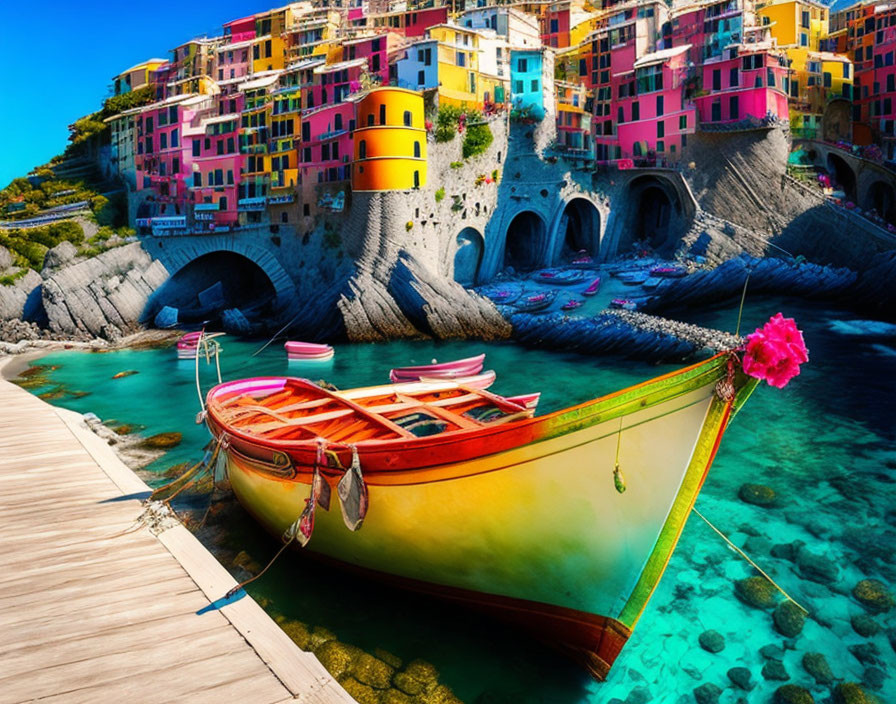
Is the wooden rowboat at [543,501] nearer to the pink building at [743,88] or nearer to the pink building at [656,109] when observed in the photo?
the pink building at [743,88]

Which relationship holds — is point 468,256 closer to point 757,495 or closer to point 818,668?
point 757,495

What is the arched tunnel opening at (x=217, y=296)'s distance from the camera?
3688 cm

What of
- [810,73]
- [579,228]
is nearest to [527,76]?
[579,228]

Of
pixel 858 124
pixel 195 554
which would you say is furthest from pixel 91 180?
pixel 858 124

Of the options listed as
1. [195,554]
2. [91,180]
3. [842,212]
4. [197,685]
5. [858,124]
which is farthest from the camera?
[91,180]

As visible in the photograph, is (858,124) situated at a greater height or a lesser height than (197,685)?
greater

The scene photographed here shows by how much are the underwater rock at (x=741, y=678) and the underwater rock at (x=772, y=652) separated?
0.48 meters

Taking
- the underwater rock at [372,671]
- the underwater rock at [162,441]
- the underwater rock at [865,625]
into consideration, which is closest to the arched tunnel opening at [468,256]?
the underwater rock at [162,441]

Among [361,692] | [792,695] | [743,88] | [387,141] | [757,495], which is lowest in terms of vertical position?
[792,695]

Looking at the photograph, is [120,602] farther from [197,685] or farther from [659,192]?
[659,192]

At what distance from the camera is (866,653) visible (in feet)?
25.6

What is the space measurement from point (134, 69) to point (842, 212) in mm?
50532

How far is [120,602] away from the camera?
222 inches

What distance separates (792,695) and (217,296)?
39.6m
